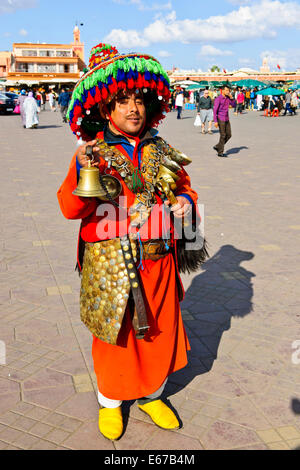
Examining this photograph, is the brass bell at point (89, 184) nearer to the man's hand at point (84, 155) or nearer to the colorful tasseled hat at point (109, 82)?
the man's hand at point (84, 155)


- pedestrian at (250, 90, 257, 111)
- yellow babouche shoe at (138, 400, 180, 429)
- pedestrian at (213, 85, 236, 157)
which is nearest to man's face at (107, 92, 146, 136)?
yellow babouche shoe at (138, 400, 180, 429)

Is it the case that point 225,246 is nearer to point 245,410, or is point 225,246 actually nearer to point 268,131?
point 245,410

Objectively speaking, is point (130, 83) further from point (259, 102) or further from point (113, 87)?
point (259, 102)

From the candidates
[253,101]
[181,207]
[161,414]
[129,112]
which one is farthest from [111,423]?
[253,101]

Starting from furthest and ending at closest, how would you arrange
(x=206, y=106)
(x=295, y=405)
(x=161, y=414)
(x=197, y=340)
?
(x=206, y=106)
(x=197, y=340)
(x=295, y=405)
(x=161, y=414)

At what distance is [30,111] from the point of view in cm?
2103

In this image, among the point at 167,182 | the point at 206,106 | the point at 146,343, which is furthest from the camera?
the point at 206,106

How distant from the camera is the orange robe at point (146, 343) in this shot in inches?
99.9

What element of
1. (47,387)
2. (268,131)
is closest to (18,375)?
(47,387)

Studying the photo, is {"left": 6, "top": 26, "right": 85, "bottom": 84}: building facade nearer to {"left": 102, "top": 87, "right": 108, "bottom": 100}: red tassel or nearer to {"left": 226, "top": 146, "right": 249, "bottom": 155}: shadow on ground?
{"left": 226, "top": 146, "right": 249, "bottom": 155}: shadow on ground

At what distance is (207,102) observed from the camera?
56.5 ft

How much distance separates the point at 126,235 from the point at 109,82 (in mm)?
811

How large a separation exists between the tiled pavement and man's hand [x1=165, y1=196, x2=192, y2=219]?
4.29 ft

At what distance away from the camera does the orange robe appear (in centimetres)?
254
